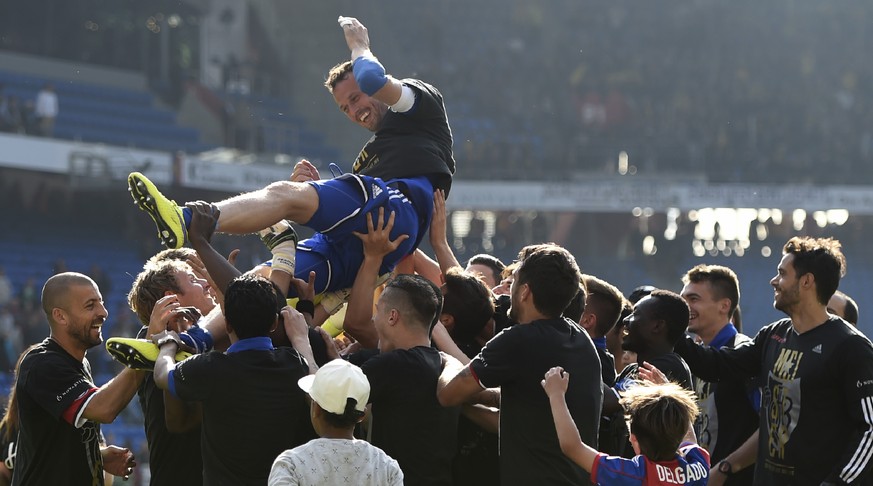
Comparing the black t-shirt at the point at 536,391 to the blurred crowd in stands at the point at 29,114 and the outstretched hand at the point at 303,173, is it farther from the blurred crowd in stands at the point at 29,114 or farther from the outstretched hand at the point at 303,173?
the blurred crowd in stands at the point at 29,114

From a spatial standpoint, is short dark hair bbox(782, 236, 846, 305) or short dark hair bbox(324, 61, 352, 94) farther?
short dark hair bbox(324, 61, 352, 94)

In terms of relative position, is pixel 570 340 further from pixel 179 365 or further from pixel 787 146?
pixel 787 146

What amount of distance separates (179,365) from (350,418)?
0.78 m

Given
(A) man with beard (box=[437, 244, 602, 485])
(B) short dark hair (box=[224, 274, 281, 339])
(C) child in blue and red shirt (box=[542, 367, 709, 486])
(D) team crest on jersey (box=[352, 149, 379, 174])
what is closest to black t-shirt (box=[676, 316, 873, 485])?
(C) child in blue and red shirt (box=[542, 367, 709, 486])

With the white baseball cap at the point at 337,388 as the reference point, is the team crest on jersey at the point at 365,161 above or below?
above

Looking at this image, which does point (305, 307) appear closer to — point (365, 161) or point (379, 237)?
point (379, 237)

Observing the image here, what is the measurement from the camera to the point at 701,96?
2997 centimetres

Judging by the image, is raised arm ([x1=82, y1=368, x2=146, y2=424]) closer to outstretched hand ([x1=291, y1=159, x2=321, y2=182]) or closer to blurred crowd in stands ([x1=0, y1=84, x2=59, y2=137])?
outstretched hand ([x1=291, y1=159, x2=321, y2=182])

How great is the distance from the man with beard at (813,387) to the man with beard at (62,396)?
2944 mm

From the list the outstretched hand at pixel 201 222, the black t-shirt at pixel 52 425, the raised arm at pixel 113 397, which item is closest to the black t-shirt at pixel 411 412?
the outstretched hand at pixel 201 222

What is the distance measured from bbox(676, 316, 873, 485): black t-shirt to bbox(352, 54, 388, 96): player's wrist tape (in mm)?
2311

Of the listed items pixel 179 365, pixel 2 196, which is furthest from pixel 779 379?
pixel 2 196

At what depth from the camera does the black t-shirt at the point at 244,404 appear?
486 cm

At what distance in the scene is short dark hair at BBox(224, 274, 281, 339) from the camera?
488 centimetres
